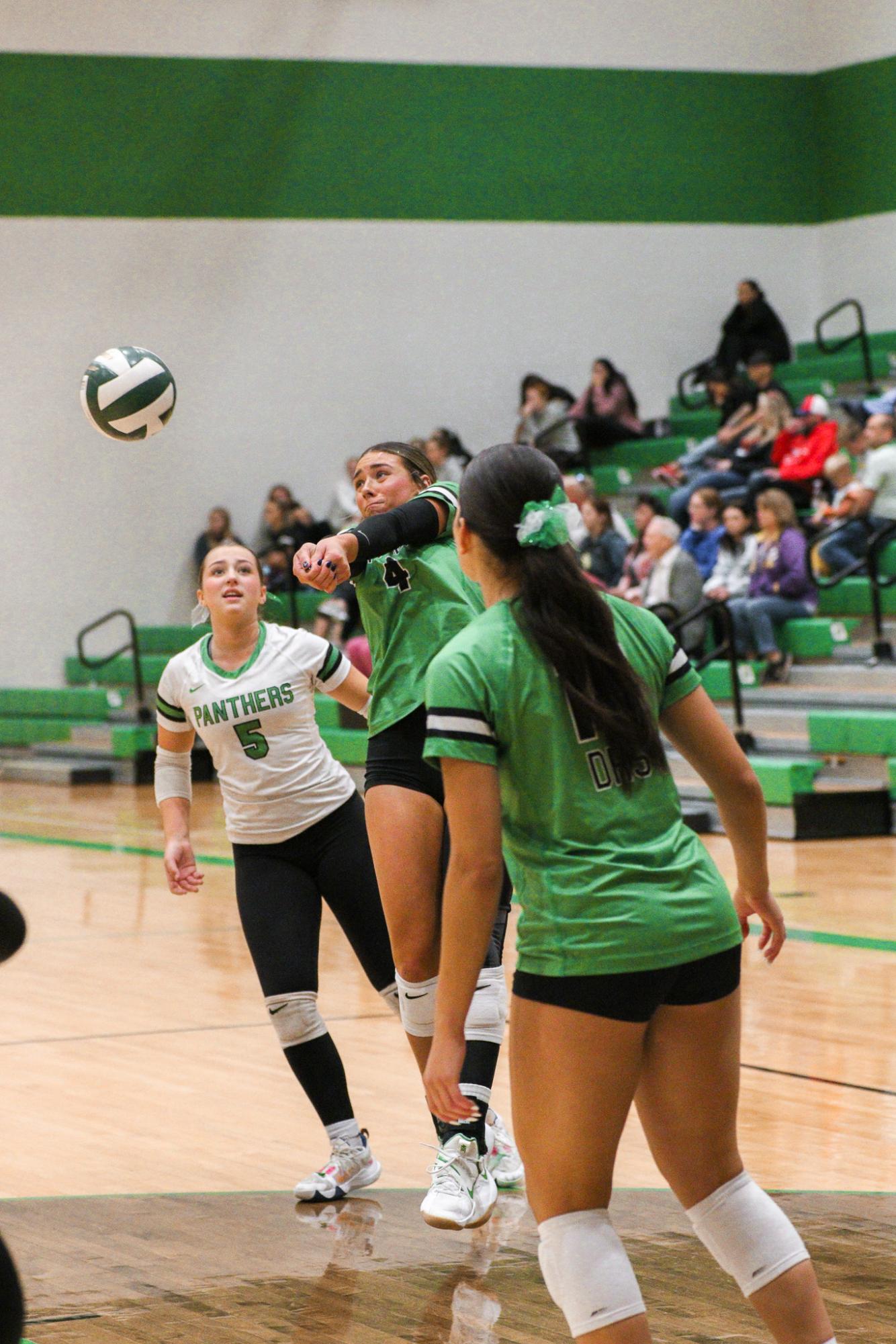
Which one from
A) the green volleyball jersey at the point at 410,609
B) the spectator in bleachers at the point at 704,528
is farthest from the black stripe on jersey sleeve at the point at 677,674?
the spectator in bleachers at the point at 704,528

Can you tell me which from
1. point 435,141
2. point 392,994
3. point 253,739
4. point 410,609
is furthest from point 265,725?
point 435,141

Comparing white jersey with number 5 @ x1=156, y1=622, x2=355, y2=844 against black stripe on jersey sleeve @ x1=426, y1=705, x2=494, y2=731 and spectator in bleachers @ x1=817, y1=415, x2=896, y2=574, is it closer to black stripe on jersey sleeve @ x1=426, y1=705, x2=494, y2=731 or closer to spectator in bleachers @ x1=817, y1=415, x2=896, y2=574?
black stripe on jersey sleeve @ x1=426, y1=705, x2=494, y2=731

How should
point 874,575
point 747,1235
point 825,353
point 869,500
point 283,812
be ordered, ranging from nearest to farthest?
point 747,1235, point 283,812, point 874,575, point 869,500, point 825,353

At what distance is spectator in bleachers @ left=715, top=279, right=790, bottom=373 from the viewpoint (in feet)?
58.6

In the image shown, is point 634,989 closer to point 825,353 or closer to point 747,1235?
point 747,1235

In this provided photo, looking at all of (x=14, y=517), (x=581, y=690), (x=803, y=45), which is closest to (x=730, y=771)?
(x=581, y=690)

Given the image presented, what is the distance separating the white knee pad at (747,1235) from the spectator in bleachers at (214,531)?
14.5 metres

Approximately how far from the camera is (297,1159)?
493 centimetres

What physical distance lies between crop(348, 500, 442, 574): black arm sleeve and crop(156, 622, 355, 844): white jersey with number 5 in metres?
0.64

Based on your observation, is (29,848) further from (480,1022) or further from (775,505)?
(480,1022)

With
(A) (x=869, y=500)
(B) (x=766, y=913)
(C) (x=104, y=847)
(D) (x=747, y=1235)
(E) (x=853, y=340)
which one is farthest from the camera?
(E) (x=853, y=340)

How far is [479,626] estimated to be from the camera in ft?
9.19

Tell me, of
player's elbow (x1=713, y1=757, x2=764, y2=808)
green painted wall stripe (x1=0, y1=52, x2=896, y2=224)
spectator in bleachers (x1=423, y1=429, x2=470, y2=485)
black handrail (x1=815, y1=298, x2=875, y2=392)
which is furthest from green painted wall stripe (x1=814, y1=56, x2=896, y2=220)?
player's elbow (x1=713, y1=757, x2=764, y2=808)

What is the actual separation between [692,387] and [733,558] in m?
6.00
